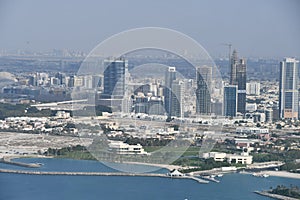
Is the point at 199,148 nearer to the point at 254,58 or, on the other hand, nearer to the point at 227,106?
the point at 227,106

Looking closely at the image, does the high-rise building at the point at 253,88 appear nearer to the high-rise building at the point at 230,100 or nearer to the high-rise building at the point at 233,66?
the high-rise building at the point at 233,66

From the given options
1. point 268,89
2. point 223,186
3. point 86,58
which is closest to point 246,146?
point 223,186

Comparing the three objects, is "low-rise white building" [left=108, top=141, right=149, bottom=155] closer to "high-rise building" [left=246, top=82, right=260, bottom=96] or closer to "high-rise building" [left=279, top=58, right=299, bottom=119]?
"high-rise building" [left=279, top=58, right=299, bottom=119]

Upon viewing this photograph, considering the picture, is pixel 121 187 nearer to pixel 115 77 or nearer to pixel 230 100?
pixel 230 100

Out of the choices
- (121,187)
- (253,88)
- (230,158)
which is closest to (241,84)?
(253,88)

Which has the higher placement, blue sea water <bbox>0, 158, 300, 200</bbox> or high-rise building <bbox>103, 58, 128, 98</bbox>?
high-rise building <bbox>103, 58, 128, 98</bbox>

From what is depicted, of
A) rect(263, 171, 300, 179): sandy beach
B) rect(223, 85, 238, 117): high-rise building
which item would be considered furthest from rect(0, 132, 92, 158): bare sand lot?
rect(223, 85, 238, 117): high-rise building

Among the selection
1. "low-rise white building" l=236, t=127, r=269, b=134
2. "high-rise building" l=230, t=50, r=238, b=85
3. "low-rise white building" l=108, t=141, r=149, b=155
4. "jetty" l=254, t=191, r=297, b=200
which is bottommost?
"jetty" l=254, t=191, r=297, b=200
